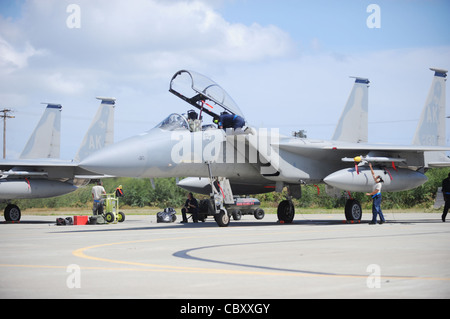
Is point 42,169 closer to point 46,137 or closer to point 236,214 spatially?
point 46,137

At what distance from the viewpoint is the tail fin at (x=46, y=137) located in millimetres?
25123

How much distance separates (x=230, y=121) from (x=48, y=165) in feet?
29.0

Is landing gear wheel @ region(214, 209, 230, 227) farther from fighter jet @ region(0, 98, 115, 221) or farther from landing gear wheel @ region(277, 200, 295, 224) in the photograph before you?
fighter jet @ region(0, 98, 115, 221)

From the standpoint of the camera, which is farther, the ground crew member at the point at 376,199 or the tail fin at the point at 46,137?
the tail fin at the point at 46,137

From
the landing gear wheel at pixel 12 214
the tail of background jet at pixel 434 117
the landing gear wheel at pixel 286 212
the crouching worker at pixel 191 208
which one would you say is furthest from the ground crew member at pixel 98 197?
the tail of background jet at pixel 434 117

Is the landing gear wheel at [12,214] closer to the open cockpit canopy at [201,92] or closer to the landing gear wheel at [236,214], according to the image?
the landing gear wheel at [236,214]

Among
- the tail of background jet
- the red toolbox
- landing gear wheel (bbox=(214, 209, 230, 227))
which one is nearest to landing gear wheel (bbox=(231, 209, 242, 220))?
the red toolbox

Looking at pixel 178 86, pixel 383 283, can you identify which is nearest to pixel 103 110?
pixel 178 86

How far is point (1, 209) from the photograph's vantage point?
40594mm

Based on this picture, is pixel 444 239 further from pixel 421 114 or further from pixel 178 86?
pixel 421 114

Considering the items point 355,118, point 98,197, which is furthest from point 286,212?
Answer: point 98,197

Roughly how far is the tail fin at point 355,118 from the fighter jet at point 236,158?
342 centimetres

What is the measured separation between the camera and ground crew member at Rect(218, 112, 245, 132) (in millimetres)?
16047
